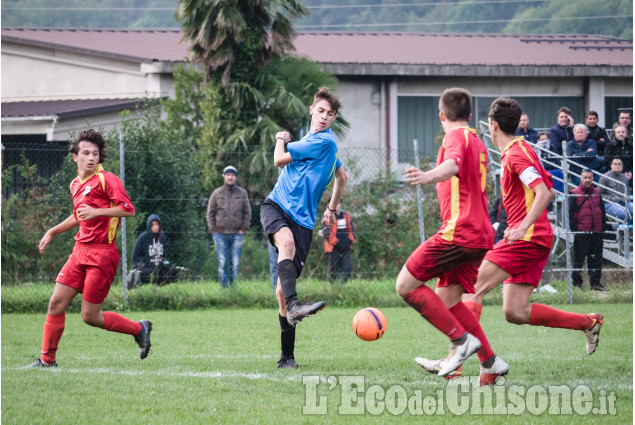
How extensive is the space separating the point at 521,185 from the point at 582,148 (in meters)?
9.38

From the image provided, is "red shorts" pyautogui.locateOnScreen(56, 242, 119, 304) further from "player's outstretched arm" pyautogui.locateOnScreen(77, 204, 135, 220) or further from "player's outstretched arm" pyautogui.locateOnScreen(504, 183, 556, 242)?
"player's outstretched arm" pyautogui.locateOnScreen(504, 183, 556, 242)

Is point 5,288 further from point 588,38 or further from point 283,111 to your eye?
point 588,38

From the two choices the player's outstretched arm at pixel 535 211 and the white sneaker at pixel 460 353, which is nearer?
the white sneaker at pixel 460 353

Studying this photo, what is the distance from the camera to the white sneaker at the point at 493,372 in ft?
19.6

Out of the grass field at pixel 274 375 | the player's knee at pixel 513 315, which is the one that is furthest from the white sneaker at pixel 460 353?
the player's knee at pixel 513 315

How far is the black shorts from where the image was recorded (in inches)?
270

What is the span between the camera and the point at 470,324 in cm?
607

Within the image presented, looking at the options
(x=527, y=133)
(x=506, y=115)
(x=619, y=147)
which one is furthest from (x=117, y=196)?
(x=619, y=147)

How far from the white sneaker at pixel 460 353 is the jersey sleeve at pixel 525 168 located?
1.21m

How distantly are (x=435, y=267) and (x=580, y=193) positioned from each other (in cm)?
866

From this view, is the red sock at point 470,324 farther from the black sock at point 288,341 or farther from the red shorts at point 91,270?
the red shorts at point 91,270

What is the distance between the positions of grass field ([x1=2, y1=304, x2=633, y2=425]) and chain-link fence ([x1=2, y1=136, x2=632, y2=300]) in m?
3.24

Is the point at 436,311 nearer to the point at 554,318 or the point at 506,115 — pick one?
the point at 554,318

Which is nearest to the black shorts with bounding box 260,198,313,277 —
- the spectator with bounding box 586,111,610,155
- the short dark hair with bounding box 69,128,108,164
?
the short dark hair with bounding box 69,128,108,164
